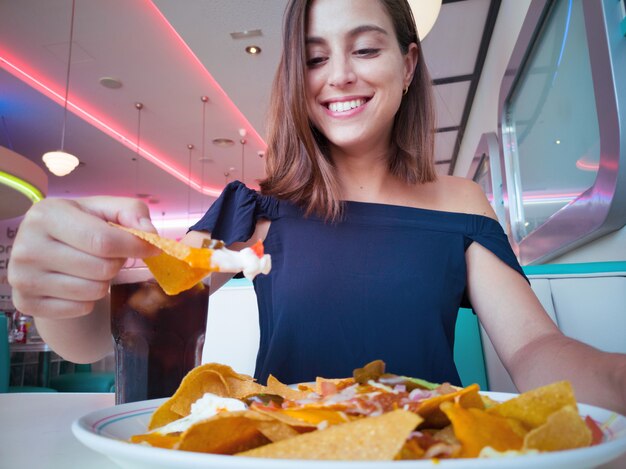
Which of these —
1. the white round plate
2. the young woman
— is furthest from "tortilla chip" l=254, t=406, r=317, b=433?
the young woman

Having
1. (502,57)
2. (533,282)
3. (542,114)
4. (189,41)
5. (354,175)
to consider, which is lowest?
(533,282)

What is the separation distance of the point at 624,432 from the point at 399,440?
0.17m

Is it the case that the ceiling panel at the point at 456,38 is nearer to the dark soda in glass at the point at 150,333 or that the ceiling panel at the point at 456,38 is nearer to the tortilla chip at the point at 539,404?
the dark soda in glass at the point at 150,333

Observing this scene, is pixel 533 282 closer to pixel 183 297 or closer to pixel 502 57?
pixel 183 297

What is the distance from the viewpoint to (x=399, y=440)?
0.96 feet

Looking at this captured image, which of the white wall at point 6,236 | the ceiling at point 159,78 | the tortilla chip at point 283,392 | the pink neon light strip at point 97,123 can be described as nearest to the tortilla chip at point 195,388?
the tortilla chip at point 283,392

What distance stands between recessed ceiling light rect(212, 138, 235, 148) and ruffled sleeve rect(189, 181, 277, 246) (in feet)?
21.8

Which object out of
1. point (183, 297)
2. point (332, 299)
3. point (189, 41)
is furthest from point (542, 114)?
point (189, 41)

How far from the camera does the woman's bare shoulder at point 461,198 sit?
1.39 meters

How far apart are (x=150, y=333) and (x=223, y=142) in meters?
7.30

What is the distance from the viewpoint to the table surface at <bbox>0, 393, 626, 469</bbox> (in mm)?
489

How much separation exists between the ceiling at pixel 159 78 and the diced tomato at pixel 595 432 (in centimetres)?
261

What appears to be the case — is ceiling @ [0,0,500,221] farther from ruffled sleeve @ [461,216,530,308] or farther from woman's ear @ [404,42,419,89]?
ruffled sleeve @ [461,216,530,308]

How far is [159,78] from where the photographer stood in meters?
5.64
